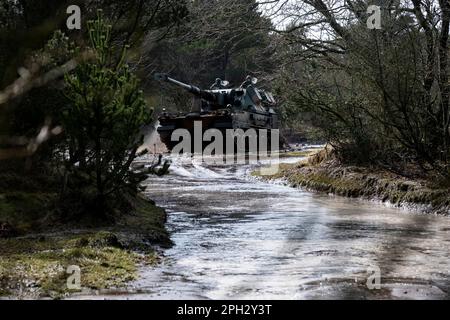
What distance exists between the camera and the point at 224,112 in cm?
2641

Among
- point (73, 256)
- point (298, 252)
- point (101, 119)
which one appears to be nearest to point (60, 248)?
point (73, 256)

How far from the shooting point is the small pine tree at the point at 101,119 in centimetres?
679

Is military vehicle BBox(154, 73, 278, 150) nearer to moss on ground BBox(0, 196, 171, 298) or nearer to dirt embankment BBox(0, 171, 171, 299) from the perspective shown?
dirt embankment BBox(0, 171, 171, 299)

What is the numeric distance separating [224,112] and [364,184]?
14.2m

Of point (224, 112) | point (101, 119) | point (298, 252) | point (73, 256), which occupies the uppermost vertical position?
point (224, 112)

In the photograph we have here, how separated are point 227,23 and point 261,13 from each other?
861mm

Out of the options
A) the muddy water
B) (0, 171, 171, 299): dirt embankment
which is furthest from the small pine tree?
the muddy water

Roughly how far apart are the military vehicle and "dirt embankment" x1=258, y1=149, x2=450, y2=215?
8312 millimetres

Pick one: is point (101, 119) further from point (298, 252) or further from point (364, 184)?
point (364, 184)

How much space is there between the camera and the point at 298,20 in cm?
1480

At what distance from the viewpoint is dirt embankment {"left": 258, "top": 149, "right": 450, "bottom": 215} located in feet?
33.7

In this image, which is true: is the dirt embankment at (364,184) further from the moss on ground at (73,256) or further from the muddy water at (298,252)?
the moss on ground at (73,256)

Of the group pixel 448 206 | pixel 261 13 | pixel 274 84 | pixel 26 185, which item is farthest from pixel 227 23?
pixel 26 185

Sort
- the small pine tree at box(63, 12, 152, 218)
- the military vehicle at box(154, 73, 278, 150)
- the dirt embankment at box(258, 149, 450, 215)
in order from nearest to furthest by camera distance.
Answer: the small pine tree at box(63, 12, 152, 218) → the dirt embankment at box(258, 149, 450, 215) → the military vehicle at box(154, 73, 278, 150)
